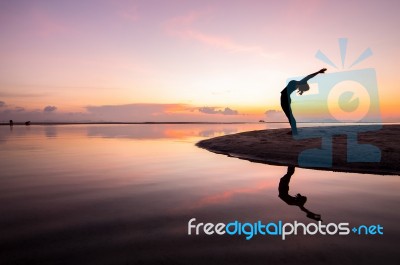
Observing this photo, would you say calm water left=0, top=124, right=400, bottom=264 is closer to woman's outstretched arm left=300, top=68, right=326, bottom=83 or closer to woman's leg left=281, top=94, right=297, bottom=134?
woman's outstretched arm left=300, top=68, right=326, bottom=83

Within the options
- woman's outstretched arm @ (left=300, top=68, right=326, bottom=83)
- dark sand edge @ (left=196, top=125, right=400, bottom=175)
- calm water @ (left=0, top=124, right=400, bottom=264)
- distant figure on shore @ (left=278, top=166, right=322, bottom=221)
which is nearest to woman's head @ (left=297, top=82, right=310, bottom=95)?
woman's outstretched arm @ (left=300, top=68, right=326, bottom=83)

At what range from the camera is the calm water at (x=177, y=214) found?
3.90 meters

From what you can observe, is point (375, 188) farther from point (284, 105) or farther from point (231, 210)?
point (284, 105)

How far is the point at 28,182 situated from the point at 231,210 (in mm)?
7072

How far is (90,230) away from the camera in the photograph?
4.77 meters

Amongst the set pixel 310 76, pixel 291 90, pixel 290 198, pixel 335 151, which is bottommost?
pixel 290 198

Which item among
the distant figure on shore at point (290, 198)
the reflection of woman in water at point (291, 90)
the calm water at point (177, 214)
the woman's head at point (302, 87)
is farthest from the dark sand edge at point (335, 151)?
the distant figure on shore at point (290, 198)

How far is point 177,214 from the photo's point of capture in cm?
570

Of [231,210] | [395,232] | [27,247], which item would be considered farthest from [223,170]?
[27,247]

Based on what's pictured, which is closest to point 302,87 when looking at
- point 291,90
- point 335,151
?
point 291,90

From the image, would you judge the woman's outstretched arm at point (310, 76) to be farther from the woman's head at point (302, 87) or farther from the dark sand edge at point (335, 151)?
the dark sand edge at point (335, 151)

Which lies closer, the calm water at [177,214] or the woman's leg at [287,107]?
the calm water at [177,214]

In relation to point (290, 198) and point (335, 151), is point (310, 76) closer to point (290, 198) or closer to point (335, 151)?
point (335, 151)

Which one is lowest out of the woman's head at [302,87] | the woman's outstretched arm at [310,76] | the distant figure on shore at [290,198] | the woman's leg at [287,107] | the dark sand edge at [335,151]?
the distant figure on shore at [290,198]
